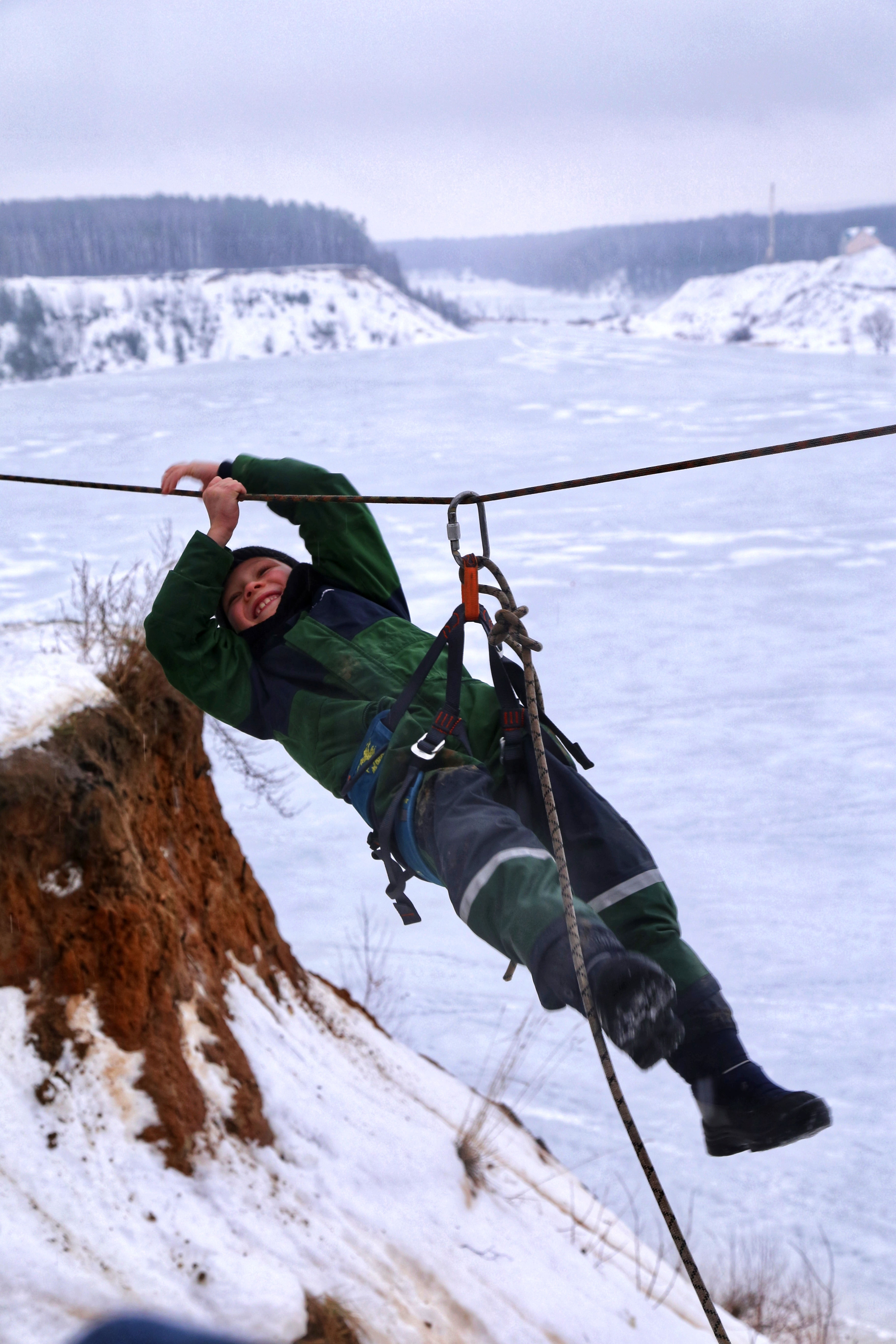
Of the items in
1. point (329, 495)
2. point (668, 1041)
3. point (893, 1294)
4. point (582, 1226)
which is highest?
point (329, 495)

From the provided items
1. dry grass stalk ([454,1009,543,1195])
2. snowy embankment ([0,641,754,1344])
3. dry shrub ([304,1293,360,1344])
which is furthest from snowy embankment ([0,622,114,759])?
dry grass stalk ([454,1009,543,1195])

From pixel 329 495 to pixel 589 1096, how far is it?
427 inches

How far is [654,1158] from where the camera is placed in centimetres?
1111

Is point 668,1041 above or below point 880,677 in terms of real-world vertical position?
above

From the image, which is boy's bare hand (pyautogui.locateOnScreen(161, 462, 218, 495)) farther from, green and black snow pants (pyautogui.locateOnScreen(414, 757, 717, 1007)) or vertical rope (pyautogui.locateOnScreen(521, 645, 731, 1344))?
vertical rope (pyautogui.locateOnScreen(521, 645, 731, 1344))

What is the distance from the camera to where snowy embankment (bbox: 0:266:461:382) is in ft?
187

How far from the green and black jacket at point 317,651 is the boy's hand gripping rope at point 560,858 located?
330 millimetres

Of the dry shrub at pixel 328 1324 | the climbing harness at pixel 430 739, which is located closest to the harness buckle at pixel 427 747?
the climbing harness at pixel 430 739

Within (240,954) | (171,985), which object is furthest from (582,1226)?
(171,985)

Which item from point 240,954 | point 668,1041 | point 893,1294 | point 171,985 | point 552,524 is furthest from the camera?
point 552,524

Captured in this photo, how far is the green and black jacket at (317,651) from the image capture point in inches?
96.0

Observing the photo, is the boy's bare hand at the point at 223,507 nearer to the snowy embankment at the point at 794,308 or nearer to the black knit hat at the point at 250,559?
the black knit hat at the point at 250,559

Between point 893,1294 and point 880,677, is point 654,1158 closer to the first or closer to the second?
point 893,1294

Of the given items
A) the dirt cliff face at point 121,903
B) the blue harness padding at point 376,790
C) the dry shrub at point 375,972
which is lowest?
the dry shrub at point 375,972
